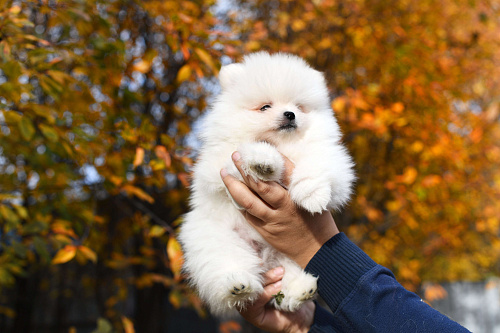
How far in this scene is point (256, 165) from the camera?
70.1 inches

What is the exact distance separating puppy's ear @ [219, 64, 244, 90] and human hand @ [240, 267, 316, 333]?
1.16 meters

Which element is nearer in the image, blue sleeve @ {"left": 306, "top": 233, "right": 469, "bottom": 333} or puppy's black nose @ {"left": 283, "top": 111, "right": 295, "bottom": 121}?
blue sleeve @ {"left": 306, "top": 233, "right": 469, "bottom": 333}

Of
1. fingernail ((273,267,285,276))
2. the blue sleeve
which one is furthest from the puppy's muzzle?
fingernail ((273,267,285,276))

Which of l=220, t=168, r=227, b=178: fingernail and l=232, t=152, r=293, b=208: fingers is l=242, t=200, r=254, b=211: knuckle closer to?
l=232, t=152, r=293, b=208: fingers

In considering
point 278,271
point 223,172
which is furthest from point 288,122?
point 278,271

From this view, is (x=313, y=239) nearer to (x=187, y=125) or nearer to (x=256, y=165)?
(x=256, y=165)

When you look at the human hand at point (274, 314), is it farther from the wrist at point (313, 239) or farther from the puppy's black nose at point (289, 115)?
the puppy's black nose at point (289, 115)

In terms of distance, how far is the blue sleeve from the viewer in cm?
155

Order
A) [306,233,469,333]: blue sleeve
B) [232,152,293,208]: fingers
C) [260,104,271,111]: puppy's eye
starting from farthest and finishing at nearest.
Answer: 1. [260,104,271,111]: puppy's eye
2. [232,152,293,208]: fingers
3. [306,233,469,333]: blue sleeve

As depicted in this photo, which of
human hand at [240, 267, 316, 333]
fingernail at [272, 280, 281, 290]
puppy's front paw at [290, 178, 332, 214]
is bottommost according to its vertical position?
human hand at [240, 267, 316, 333]

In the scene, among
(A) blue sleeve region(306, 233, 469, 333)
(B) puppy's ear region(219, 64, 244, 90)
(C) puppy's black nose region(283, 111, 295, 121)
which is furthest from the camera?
(B) puppy's ear region(219, 64, 244, 90)

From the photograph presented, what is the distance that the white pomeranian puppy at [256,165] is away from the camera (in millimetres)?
1779

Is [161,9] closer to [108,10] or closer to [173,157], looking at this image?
[108,10]

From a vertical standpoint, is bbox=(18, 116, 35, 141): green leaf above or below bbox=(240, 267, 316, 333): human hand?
above
